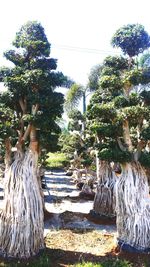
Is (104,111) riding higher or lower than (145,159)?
higher

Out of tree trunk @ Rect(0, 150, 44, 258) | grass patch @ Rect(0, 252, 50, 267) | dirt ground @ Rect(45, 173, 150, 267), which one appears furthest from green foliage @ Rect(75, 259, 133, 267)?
tree trunk @ Rect(0, 150, 44, 258)

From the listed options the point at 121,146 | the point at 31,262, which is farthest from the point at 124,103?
the point at 31,262

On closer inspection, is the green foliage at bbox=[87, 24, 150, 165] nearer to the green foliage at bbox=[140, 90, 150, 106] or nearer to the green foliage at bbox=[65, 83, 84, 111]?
the green foliage at bbox=[140, 90, 150, 106]

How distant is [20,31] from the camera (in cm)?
1083

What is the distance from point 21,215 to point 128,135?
3.82m

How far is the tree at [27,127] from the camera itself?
9.29 metres

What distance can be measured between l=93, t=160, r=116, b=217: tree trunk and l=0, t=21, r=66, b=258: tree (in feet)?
12.1

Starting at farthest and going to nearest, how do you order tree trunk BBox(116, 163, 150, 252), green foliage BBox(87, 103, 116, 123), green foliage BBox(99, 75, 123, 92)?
1. green foliage BBox(99, 75, 123, 92)
2. green foliage BBox(87, 103, 116, 123)
3. tree trunk BBox(116, 163, 150, 252)

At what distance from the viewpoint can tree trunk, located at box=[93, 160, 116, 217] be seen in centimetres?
1356

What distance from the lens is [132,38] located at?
35.2ft

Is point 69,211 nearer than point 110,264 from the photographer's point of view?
No

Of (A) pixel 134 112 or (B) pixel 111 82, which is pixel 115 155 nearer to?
(A) pixel 134 112

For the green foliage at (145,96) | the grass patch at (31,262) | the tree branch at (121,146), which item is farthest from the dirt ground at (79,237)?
the green foliage at (145,96)

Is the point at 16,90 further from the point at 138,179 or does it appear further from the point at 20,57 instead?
the point at 138,179
